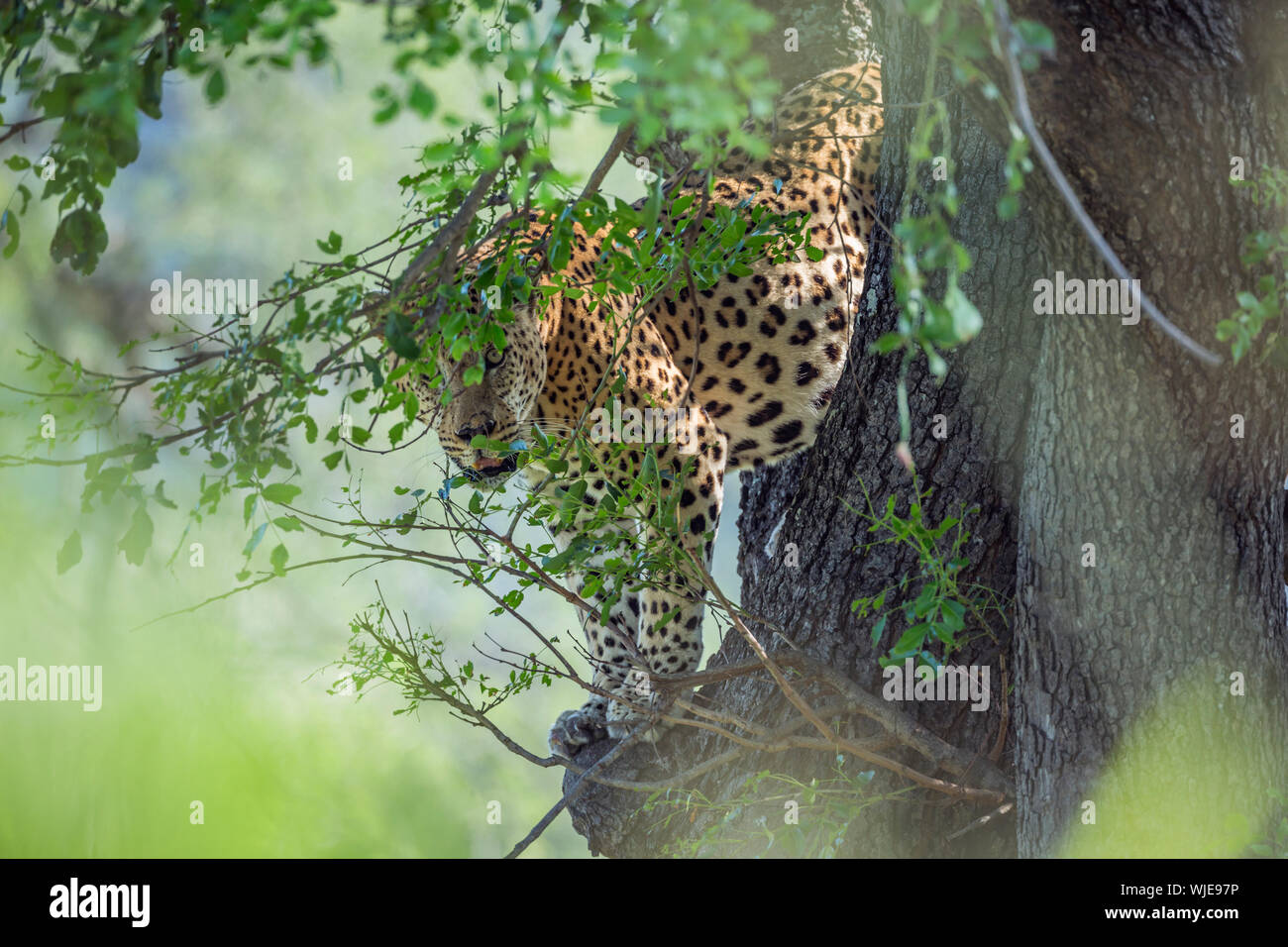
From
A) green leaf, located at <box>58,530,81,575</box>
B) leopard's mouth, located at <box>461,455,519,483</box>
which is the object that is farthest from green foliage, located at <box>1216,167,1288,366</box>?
leopard's mouth, located at <box>461,455,519,483</box>

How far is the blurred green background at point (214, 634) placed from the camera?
462 cm

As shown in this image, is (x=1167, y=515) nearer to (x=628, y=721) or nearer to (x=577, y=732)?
(x=628, y=721)

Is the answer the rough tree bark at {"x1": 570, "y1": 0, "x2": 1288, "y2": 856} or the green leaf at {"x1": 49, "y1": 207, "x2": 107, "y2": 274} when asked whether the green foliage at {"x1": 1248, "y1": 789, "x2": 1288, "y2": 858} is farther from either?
the green leaf at {"x1": 49, "y1": 207, "x2": 107, "y2": 274}

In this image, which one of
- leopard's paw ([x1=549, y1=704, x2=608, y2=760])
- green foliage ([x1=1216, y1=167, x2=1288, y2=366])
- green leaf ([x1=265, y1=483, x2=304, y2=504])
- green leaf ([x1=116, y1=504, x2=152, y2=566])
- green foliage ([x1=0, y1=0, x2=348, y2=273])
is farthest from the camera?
leopard's paw ([x1=549, y1=704, x2=608, y2=760])

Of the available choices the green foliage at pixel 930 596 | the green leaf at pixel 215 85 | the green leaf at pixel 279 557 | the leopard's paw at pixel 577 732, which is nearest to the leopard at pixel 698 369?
the leopard's paw at pixel 577 732

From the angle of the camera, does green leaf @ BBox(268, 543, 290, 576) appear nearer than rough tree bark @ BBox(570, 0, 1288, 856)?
Yes

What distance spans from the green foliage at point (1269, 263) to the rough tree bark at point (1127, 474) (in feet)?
0.13

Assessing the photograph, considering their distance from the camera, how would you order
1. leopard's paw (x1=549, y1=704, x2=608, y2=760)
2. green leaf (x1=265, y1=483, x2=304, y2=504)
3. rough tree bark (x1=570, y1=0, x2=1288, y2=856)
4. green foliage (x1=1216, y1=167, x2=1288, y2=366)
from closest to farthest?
green leaf (x1=265, y1=483, x2=304, y2=504), green foliage (x1=1216, y1=167, x2=1288, y2=366), rough tree bark (x1=570, y1=0, x2=1288, y2=856), leopard's paw (x1=549, y1=704, x2=608, y2=760)

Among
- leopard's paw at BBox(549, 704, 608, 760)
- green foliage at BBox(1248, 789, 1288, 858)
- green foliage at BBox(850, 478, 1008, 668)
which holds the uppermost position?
green foliage at BBox(850, 478, 1008, 668)

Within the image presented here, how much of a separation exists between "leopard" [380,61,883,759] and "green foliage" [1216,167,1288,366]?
162 centimetres

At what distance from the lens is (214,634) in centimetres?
650

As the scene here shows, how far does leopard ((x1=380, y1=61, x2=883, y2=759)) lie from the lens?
3658mm
